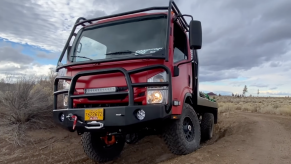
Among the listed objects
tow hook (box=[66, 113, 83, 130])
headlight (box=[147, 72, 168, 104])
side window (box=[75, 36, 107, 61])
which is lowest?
tow hook (box=[66, 113, 83, 130])

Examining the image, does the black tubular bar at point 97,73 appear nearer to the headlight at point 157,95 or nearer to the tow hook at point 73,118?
the tow hook at point 73,118

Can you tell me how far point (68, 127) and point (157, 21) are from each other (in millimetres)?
2334

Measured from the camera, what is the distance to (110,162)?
5.68 metres

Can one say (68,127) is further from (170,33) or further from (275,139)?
(275,139)

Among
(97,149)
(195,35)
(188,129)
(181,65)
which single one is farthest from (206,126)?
(195,35)

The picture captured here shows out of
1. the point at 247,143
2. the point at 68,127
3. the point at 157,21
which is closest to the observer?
the point at 68,127

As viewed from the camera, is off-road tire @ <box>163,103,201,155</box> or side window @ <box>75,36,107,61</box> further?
side window @ <box>75,36,107,61</box>

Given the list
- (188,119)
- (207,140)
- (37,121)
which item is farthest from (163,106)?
(37,121)

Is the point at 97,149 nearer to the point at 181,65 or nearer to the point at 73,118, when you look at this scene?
the point at 73,118

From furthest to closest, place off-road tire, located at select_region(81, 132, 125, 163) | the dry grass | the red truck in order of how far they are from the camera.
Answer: the dry grass → off-road tire, located at select_region(81, 132, 125, 163) → the red truck

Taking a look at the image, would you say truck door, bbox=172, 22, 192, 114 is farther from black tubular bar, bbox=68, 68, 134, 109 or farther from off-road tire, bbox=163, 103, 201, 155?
black tubular bar, bbox=68, 68, 134, 109

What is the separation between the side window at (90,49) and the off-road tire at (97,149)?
63.3 inches

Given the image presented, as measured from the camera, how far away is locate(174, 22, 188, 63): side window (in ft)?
15.5

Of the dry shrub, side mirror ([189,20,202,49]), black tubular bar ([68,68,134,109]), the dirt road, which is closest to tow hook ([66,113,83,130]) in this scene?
black tubular bar ([68,68,134,109])
